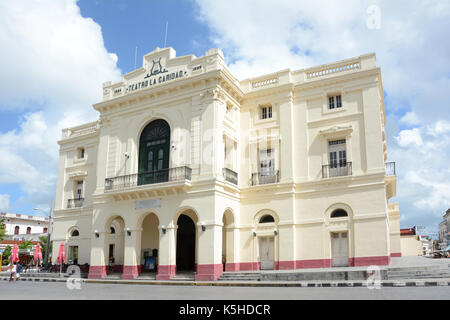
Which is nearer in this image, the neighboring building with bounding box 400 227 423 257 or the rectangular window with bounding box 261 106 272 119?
the rectangular window with bounding box 261 106 272 119

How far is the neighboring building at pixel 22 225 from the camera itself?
5973cm

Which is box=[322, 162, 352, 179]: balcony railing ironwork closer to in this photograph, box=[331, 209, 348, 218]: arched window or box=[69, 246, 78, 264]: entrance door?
box=[331, 209, 348, 218]: arched window

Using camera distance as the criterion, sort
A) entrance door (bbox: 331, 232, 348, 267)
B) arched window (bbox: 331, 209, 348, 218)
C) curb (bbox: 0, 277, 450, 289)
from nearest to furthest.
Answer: curb (bbox: 0, 277, 450, 289) < entrance door (bbox: 331, 232, 348, 267) < arched window (bbox: 331, 209, 348, 218)

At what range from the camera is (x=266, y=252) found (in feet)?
70.5

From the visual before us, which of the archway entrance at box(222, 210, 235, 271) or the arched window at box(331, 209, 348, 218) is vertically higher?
the arched window at box(331, 209, 348, 218)

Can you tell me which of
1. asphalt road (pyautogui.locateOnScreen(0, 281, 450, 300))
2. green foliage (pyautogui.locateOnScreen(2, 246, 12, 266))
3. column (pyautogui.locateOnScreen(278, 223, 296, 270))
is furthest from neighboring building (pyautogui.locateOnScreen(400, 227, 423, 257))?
green foliage (pyautogui.locateOnScreen(2, 246, 12, 266))

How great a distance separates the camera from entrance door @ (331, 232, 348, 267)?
65.7 ft

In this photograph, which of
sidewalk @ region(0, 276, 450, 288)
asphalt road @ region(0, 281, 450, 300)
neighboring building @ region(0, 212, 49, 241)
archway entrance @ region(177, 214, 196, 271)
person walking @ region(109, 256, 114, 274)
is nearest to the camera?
asphalt road @ region(0, 281, 450, 300)

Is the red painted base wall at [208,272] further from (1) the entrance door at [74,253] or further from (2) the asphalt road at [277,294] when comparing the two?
(1) the entrance door at [74,253]

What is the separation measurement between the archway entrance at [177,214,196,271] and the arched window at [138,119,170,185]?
329 centimetres

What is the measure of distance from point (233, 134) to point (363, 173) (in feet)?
23.6

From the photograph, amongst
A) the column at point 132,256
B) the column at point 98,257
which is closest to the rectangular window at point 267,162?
the column at point 132,256

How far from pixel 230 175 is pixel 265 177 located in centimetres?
195

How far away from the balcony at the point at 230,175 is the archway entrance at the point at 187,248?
12.2 feet
